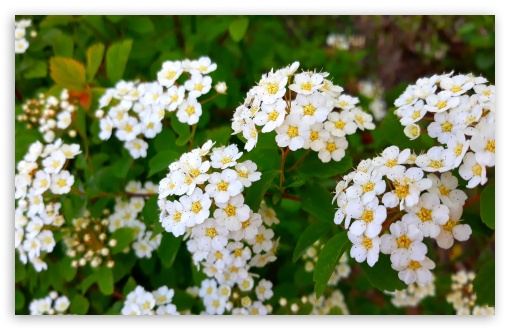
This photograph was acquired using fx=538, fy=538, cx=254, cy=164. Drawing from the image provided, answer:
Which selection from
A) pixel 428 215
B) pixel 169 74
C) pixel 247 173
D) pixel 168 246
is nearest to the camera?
pixel 428 215

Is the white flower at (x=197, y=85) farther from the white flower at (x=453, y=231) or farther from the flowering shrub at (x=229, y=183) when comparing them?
the white flower at (x=453, y=231)

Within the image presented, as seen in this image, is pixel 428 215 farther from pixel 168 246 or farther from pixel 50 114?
pixel 50 114

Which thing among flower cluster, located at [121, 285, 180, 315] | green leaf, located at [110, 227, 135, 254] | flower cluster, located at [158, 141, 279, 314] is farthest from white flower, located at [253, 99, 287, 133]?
flower cluster, located at [121, 285, 180, 315]

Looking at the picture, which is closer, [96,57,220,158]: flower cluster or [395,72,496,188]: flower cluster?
[395,72,496,188]: flower cluster

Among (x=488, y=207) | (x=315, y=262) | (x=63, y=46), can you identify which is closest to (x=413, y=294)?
(x=315, y=262)

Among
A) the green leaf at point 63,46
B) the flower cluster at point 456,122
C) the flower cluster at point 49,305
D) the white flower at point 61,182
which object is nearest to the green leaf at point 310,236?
the flower cluster at point 456,122

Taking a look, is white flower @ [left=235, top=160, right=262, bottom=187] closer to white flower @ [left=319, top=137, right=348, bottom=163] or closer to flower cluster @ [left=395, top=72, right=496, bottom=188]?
white flower @ [left=319, top=137, right=348, bottom=163]

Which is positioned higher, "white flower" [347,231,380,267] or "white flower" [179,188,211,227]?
"white flower" [179,188,211,227]
